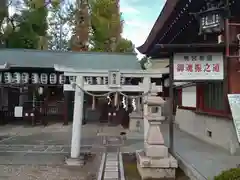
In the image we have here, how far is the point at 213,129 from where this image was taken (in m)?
9.51

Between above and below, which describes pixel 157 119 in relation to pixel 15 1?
below

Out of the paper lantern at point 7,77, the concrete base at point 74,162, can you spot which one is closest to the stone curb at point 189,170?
the concrete base at point 74,162

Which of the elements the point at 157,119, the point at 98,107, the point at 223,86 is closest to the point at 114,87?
the point at 157,119

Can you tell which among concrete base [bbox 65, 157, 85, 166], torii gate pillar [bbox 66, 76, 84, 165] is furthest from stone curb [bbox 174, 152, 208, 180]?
torii gate pillar [bbox 66, 76, 84, 165]

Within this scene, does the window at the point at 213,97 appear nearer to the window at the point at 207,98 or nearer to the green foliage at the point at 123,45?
the window at the point at 207,98

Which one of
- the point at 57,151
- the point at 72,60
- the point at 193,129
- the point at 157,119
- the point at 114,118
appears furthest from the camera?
the point at 72,60

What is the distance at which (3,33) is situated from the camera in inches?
1059

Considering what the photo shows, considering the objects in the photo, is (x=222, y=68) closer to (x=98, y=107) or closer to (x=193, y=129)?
(x=193, y=129)

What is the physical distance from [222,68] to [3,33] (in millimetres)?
24293

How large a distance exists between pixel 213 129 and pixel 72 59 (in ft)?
45.1

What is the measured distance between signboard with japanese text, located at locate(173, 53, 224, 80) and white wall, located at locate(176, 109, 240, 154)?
1602 millimetres

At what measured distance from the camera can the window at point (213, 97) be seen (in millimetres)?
9012

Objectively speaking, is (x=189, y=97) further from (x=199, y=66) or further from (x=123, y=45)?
(x=123, y=45)

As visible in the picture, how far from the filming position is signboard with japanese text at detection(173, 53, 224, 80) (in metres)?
7.40
